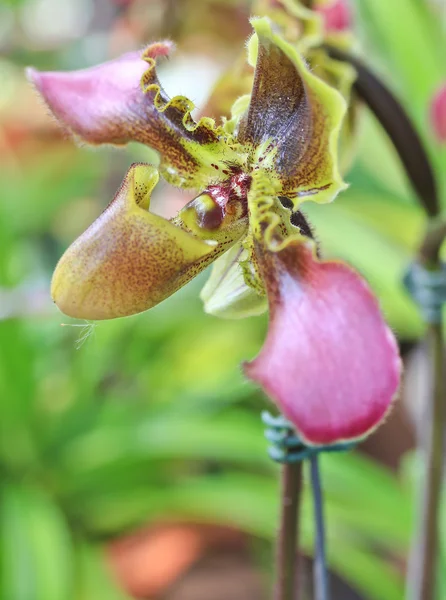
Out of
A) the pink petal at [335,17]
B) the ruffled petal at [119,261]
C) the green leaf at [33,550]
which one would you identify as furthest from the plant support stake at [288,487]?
the green leaf at [33,550]

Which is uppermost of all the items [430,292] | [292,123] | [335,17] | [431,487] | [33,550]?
[335,17]

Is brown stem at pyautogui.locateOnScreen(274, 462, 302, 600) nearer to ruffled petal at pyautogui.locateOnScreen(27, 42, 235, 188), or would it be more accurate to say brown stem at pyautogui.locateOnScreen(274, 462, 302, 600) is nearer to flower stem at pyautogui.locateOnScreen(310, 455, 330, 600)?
flower stem at pyautogui.locateOnScreen(310, 455, 330, 600)

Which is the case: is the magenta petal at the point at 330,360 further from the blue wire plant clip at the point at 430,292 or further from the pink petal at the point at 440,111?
the pink petal at the point at 440,111

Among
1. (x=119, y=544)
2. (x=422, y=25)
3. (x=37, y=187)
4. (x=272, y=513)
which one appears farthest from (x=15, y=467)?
(x=422, y=25)

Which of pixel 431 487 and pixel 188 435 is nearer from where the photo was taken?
pixel 431 487

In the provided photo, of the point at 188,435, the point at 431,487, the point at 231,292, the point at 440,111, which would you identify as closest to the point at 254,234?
the point at 231,292

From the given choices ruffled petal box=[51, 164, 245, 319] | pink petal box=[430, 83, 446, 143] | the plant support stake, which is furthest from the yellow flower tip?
pink petal box=[430, 83, 446, 143]

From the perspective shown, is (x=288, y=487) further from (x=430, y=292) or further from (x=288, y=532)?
(x=430, y=292)
